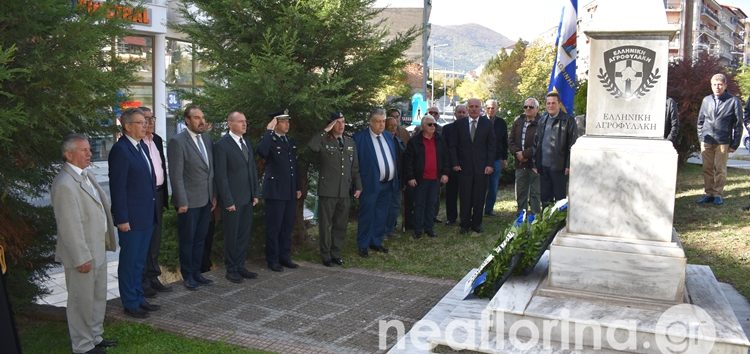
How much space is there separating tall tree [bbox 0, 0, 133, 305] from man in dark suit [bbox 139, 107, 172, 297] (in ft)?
2.60

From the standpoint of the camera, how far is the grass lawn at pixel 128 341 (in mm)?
5137

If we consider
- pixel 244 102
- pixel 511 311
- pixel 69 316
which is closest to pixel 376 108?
pixel 244 102

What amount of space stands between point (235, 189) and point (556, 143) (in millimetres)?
4444

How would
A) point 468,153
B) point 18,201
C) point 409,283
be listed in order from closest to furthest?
1. point 18,201
2. point 409,283
3. point 468,153

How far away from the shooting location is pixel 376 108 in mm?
8891

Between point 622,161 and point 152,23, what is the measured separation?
19.9 m

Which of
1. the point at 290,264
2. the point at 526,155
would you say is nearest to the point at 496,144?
the point at 526,155

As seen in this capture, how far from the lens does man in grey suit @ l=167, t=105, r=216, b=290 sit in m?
6.65

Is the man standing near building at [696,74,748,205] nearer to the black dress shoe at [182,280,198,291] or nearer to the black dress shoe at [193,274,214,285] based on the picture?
the black dress shoe at [193,274,214,285]

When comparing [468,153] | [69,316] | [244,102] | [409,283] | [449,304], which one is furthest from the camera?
[468,153]

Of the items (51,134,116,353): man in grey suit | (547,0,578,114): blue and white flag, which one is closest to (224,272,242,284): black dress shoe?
(51,134,116,353): man in grey suit

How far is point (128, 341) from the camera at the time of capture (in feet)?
17.5

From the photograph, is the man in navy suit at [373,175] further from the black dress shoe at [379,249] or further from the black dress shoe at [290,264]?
the black dress shoe at [290,264]

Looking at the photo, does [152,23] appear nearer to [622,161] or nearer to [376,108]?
[376,108]
